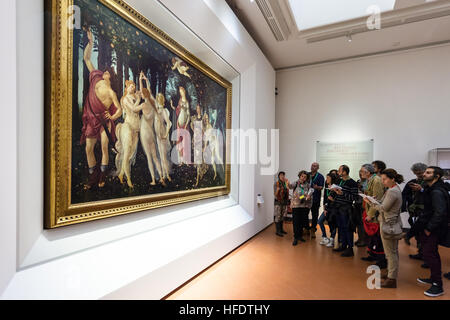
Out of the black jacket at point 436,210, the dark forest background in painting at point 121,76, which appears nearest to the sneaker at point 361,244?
the black jacket at point 436,210

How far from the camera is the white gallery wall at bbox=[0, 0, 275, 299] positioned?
1.67 meters

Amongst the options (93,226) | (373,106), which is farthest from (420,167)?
(93,226)

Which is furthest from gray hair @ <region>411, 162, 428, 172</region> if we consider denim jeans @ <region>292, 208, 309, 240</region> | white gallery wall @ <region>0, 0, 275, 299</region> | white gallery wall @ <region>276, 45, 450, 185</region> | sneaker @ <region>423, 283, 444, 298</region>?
white gallery wall @ <region>0, 0, 275, 299</region>

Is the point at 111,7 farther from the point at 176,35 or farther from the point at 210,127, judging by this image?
the point at 210,127

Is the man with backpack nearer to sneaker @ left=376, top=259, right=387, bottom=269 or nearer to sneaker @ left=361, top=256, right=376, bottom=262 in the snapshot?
sneaker @ left=376, top=259, right=387, bottom=269

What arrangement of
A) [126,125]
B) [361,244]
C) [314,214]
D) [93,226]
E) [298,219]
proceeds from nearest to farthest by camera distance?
[93,226]
[126,125]
[361,244]
[298,219]
[314,214]

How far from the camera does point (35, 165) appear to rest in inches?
74.8

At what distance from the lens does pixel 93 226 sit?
94.7 inches

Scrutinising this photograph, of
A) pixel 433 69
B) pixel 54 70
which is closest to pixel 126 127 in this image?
pixel 54 70

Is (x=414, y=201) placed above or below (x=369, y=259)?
above

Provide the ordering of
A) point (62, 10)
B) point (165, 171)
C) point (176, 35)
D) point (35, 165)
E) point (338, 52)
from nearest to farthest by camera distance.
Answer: point (35, 165)
point (62, 10)
point (165, 171)
point (176, 35)
point (338, 52)

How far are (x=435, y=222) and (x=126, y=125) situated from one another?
415cm

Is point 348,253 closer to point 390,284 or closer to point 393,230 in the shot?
point 390,284

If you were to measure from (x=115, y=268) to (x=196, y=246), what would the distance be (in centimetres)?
137
